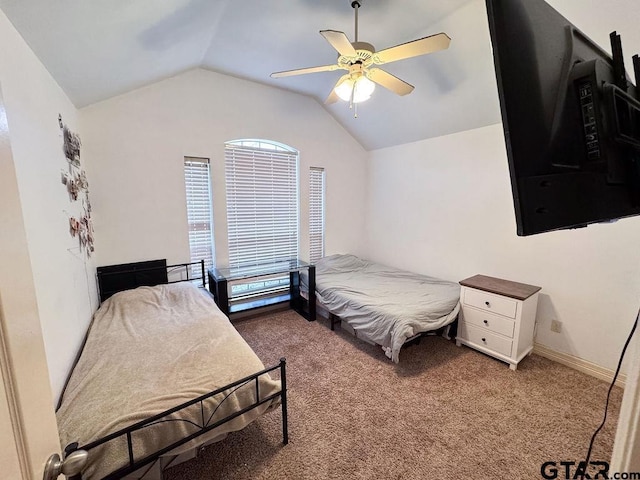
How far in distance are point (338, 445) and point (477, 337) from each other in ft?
5.47

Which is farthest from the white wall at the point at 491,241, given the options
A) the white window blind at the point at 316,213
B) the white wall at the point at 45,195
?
the white wall at the point at 45,195

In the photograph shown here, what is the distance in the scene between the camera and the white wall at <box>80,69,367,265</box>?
97.0 inches

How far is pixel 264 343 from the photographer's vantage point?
2.71 m

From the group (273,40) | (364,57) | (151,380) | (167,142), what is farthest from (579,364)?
(167,142)

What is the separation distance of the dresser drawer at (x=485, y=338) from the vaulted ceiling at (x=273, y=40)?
6.77 feet

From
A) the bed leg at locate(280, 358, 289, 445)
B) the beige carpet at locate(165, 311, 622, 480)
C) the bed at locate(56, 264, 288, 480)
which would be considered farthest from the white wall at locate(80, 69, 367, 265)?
the bed leg at locate(280, 358, 289, 445)

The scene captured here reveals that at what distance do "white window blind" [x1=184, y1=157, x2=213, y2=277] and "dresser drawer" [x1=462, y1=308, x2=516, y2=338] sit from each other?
2.84 m

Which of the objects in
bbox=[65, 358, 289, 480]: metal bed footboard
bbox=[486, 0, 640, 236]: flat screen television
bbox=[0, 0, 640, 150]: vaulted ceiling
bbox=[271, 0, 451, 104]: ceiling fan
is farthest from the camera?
bbox=[271, 0, 451, 104]: ceiling fan

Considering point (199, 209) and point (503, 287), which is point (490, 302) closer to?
point (503, 287)

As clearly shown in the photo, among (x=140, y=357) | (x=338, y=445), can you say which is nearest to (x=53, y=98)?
(x=140, y=357)

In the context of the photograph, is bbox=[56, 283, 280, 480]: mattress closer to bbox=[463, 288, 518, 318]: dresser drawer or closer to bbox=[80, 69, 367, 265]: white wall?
bbox=[80, 69, 367, 265]: white wall

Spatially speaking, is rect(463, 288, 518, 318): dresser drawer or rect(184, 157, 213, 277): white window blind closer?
rect(463, 288, 518, 318): dresser drawer

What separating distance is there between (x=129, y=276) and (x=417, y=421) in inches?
110

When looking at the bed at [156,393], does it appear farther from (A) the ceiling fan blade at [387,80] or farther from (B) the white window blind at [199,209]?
(A) the ceiling fan blade at [387,80]
